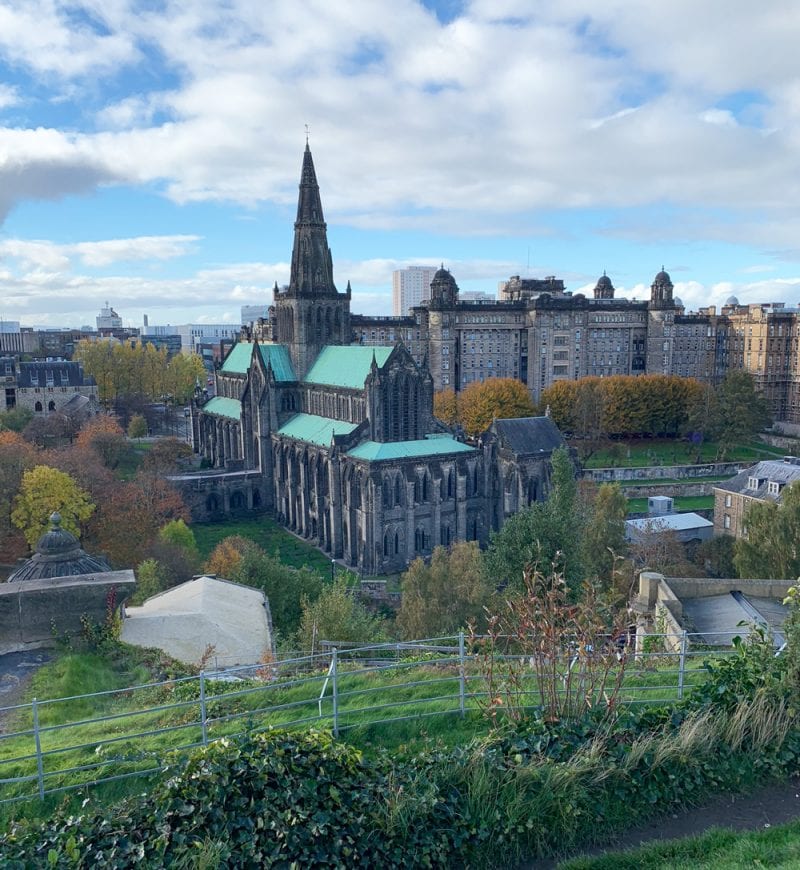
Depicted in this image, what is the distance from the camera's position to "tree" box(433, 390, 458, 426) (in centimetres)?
9025

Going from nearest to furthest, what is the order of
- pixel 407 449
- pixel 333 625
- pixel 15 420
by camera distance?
pixel 333 625
pixel 407 449
pixel 15 420

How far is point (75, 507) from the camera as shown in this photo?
41.0 metres

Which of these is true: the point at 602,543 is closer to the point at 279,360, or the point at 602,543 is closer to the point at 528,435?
the point at 528,435

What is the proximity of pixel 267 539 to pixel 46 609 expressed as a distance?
134ft

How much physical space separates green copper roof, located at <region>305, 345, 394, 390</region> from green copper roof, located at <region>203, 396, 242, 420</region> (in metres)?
12.2

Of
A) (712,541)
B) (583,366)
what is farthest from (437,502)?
(583,366)

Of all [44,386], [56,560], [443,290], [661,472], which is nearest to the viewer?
[56,560]

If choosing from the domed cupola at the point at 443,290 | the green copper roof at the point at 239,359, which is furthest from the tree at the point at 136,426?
the domed cupola at the point at 443,290

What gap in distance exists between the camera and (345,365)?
61.0 m

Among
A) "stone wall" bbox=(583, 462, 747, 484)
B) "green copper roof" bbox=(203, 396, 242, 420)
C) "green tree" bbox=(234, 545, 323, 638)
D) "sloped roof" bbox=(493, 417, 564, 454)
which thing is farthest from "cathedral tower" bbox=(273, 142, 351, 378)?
"green tree" bbox=(234, 545, 323, 638)

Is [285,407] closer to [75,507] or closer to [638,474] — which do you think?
[75,507]

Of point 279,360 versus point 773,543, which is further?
point 279,360

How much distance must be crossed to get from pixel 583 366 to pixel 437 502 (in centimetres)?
6504

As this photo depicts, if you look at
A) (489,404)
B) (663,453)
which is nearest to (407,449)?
(489,404)
